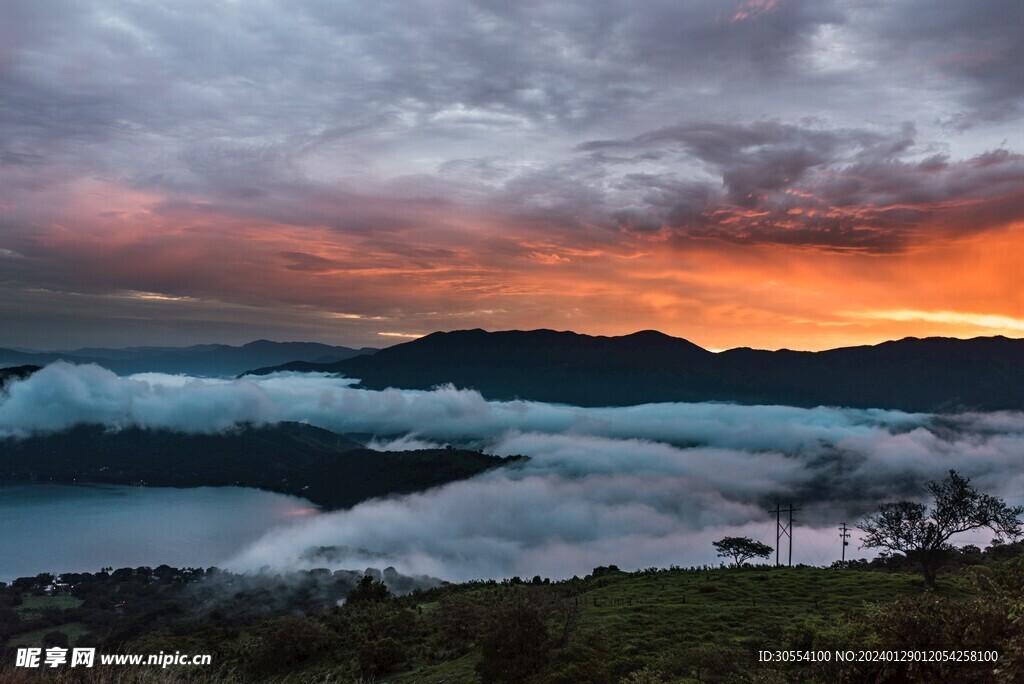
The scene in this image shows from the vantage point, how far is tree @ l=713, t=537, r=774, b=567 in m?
104

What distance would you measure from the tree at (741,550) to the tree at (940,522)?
2075 inches

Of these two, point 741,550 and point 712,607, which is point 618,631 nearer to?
point 712,607

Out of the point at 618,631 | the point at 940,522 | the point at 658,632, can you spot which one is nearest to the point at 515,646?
the point at 618,631

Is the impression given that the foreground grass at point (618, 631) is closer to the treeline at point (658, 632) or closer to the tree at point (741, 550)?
the treeline at point (658, 632)

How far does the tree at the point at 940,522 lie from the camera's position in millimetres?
51562

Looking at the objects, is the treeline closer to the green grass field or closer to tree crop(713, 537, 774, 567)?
the green grass field

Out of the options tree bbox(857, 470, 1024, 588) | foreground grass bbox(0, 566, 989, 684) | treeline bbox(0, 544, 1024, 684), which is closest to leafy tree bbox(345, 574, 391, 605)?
treeline bbox(0, 544, 1024, 684)

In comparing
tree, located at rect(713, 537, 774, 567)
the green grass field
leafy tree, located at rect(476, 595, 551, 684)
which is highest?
leafy tree, located at rect(476, 595, 551, 684)

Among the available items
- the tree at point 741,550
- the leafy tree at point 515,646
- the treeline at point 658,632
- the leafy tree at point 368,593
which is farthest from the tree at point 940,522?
the leafy tree at point 368,593

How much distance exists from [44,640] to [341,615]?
107494mm

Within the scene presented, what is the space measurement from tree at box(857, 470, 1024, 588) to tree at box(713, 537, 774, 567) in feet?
173

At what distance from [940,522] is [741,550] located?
57.9 meters

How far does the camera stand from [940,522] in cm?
5197

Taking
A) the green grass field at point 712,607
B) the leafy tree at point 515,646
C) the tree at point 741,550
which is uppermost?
the leafy tree at point 515,646
